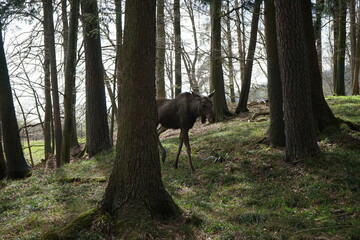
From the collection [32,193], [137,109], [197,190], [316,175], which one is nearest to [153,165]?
[137,109]

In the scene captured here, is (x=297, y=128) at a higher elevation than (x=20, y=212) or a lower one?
higher

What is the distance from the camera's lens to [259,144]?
11.5 meters

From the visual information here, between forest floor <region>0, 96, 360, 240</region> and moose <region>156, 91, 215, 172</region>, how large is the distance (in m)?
0.96

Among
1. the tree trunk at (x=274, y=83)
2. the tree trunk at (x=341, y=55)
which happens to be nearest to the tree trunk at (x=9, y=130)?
the tree trunk at (x=274, y=83)

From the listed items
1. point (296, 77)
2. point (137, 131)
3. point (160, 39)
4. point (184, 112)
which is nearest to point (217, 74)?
point (160, 39)

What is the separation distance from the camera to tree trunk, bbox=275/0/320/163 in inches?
344

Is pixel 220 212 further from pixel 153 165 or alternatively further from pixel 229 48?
pixel 229 48

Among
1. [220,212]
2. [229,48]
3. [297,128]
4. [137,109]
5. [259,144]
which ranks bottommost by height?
[220,212]

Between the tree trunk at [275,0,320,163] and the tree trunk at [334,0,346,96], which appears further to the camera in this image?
the tree trunk at [334,0,346,96]

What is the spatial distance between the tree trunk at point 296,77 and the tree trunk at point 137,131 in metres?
4.31

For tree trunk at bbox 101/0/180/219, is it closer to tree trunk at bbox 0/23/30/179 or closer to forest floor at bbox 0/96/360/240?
forest floor at bbox 0/96/360/240

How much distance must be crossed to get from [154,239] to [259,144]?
7.04m

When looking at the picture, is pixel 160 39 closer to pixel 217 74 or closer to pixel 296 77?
pixel 217 74

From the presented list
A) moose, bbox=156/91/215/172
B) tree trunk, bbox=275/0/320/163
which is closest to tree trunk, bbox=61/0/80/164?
moose, bbox=156/91/215/172
